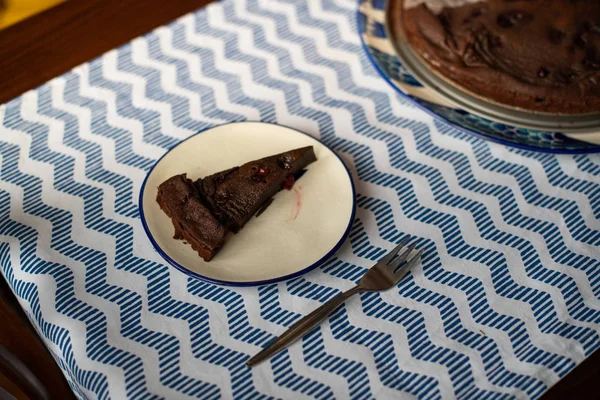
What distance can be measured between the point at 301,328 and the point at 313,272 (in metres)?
0.13

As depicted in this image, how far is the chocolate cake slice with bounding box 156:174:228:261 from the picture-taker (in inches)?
43.8

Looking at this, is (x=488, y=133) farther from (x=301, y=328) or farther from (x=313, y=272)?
(x=301, y=328)

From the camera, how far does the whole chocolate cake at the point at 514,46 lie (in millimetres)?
1413

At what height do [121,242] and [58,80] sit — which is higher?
[58,80]

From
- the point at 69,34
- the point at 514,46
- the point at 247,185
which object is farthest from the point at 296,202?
the point at 69,34

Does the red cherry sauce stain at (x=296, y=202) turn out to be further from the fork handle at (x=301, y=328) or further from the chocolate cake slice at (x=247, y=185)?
the fork handle at (x=301, y=328)

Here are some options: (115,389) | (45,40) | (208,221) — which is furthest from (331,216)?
(45,40)

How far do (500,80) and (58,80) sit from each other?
105 centimetres

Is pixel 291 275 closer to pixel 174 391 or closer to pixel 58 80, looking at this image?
pixel 174 391

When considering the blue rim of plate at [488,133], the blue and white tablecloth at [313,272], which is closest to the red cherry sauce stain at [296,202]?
the blue and white tablecloth at [313,272]

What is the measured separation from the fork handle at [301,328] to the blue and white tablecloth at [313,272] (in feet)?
0.05

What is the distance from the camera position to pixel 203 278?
1.08 metres

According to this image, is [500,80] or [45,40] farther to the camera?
[45,40]

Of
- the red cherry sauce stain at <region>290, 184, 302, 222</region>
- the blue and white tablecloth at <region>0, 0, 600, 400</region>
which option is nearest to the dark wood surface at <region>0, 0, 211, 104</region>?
the blue and white tablecloth at <region>0, 0, 600, 400</region>
